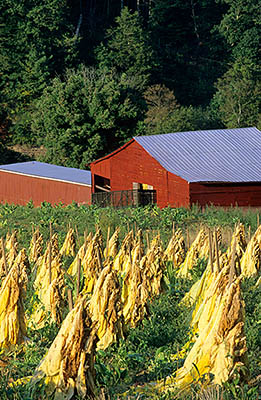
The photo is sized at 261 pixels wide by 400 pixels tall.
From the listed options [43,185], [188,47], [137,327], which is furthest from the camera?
[188,47]

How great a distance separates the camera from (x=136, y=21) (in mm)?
66938

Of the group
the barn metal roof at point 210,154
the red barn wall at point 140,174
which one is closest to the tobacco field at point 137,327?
the red barn wall at point 140,174

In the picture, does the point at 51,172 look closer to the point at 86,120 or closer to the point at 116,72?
the point at 86,120

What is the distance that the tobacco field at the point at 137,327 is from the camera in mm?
8758

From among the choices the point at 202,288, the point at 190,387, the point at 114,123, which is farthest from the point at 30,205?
the point at 190,387

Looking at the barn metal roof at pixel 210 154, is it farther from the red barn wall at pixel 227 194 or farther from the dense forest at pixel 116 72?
the dense forest at pixel 116 72

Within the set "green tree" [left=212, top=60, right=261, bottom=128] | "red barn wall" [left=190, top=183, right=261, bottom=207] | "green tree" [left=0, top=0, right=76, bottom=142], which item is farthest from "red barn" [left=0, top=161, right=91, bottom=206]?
"green tree" [left=212, top=60, right=261, bottom=128]

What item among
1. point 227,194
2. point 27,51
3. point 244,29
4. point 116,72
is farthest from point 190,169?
point 244,29

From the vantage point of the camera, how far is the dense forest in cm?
4750

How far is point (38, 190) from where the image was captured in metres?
36.8

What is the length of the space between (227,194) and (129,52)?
119ft

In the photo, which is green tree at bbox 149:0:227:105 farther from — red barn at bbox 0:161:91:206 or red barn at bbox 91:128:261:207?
red barn at bbox 91:128:261:207

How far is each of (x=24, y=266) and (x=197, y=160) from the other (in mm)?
18086

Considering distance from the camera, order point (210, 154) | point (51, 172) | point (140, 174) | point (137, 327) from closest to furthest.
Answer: point (137, 327) → point (210, 154) → point (140, 174) → point (51, 172)
